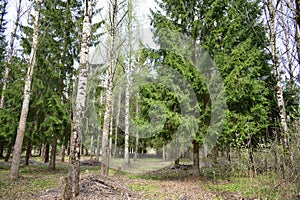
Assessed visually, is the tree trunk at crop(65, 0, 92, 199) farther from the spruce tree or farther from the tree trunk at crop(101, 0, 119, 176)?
the spruce tree

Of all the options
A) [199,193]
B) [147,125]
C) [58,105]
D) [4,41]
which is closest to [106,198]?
[199,193]

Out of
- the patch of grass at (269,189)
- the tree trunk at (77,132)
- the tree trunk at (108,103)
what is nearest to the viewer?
the patch of grass at (269,189)

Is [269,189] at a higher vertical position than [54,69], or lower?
lower

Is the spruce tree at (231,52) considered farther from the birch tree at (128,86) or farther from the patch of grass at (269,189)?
the birch tree at (128,86)

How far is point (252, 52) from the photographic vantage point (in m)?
8.47

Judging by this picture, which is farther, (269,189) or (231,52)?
(231,52)

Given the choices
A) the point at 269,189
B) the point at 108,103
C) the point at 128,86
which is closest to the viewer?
the point at 269,189

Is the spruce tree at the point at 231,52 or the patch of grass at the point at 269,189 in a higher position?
the spruce tree at the point at 231,52

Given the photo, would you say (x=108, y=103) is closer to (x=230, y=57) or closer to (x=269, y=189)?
(x=230, y=57)

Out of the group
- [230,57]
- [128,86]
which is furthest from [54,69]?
[230,57]

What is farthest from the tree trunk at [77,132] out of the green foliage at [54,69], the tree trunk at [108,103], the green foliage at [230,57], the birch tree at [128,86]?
the birch tree at [128,86]

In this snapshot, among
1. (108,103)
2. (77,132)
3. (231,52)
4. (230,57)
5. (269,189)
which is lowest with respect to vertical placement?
(269,189)

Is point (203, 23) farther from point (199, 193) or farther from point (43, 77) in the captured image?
point (43, 77)

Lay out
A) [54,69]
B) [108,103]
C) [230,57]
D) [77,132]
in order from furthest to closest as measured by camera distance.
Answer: [54,69] → [108,103] → [230,57] → [77,132]
